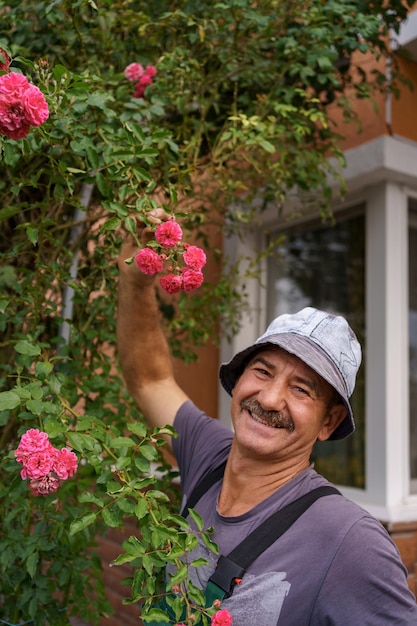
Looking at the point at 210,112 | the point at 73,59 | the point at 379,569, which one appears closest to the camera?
the point at 379,569

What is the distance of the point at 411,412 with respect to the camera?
370 cm

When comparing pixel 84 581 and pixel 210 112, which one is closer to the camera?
pixel 84 581

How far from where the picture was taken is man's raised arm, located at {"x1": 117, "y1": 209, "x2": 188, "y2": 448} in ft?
6.70

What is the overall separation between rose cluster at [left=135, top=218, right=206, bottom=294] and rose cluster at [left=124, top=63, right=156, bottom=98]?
982 mm

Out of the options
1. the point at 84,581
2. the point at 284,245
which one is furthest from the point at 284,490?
the point at 284,245

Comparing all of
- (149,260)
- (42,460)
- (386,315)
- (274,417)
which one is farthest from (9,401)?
(386,315)

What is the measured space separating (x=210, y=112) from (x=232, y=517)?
1.92 m

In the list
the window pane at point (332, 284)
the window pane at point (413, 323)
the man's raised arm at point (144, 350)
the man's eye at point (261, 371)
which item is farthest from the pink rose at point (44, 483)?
the window pane at point (413, 323)

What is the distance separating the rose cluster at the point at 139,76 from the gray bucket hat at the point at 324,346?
1.14 m

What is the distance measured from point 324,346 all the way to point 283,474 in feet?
1.09

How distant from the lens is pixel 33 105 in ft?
4.65

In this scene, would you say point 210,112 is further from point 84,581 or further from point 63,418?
point 84,581

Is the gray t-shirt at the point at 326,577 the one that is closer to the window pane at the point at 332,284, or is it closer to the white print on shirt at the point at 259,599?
the white print on shirt at the point at 259,599

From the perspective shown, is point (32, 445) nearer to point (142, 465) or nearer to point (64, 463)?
point (64, 463)
